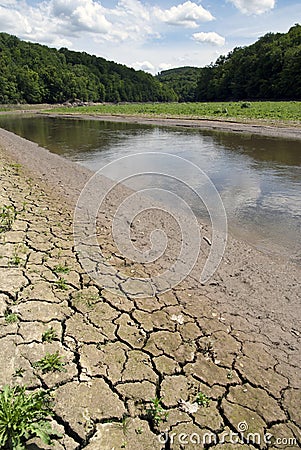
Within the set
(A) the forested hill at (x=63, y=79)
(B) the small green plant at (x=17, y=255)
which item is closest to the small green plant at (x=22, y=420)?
(B) the small green plant at (x=17, y=255)

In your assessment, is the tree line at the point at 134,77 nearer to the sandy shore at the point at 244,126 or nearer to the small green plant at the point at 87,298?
the sandy shore at the point at 244,126

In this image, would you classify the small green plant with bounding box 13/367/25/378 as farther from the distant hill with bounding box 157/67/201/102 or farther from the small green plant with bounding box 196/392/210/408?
the distant hill with bounding box 157/67/201/102

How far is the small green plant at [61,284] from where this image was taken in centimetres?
394

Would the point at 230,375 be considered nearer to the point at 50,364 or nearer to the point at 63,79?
the point at 50,364

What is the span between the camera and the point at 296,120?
24984 mm

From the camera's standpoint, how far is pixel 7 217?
5824 millimetres

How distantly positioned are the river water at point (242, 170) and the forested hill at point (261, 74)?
47946 millimetres

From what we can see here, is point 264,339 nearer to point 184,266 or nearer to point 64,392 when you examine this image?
point 184,266

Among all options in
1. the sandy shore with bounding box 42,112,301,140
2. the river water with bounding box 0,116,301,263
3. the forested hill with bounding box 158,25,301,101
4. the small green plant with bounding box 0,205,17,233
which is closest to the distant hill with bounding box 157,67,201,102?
the forested hill with bounding box 158,25,301,101

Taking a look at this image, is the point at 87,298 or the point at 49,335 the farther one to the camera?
the point at 87,298

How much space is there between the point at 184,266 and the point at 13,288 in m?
2.58

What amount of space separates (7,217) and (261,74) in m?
81.1

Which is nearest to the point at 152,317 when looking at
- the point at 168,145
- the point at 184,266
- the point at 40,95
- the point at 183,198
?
the point at 184,266

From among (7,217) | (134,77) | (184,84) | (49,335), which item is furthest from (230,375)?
(184,84)
